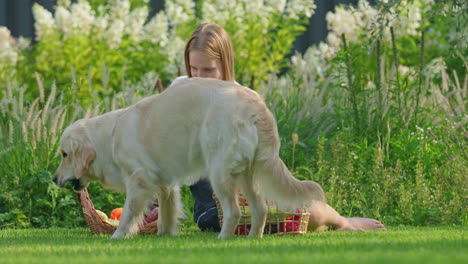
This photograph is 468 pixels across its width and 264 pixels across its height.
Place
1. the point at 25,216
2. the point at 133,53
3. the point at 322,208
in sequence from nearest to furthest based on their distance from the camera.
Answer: the point at 322,208 < the point at 25,216 < the point at 133,53

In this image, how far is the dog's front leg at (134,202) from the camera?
520 cm

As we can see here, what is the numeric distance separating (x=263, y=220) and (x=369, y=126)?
2971 millimetres

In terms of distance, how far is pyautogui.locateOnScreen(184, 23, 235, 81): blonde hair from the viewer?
20.6 ft

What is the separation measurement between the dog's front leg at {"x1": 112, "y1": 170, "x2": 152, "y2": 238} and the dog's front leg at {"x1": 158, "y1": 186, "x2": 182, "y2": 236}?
337 mm

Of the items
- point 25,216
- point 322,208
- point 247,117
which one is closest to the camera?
point 247,117

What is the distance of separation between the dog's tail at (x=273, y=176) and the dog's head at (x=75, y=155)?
1.35m

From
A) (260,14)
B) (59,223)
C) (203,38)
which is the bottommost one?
(59,223)

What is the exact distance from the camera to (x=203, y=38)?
631 centimetres

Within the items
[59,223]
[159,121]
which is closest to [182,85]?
[159,121]

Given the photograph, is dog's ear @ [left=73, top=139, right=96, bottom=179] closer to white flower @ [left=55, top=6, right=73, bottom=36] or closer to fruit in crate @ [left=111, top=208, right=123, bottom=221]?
fruit in crate @ [left=111, top=208, right=123, bottom=221]

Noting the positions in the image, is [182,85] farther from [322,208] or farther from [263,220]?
[322,208]

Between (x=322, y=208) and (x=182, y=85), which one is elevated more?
(x=182, y=85)

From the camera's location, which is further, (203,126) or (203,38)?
(203,38)

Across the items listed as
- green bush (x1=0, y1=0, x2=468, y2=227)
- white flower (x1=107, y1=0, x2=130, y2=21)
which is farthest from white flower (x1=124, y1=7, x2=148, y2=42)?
green bush (x1=0, y1=0, x2=468, y2=227)
